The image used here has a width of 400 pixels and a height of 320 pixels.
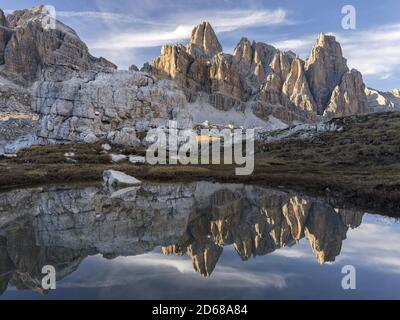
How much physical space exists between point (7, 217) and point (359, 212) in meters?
33.2

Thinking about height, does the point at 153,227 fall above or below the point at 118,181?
below

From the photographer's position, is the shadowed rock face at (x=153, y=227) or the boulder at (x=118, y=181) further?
the boulder at (x=118, y=181)

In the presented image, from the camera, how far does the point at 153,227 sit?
3569cm

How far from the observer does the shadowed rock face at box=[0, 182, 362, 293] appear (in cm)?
2667

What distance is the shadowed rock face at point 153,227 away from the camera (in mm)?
26672

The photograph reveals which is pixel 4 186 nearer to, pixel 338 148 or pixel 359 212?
pixel 359 212

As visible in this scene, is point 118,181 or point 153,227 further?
point 118,181

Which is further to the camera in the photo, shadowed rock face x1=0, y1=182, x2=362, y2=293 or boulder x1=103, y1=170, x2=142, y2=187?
boulder x1=103, y1=170, x2=142, y2=187

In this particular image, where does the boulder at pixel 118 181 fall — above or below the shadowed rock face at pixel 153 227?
above
